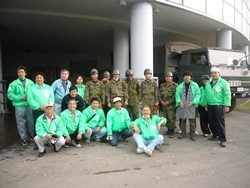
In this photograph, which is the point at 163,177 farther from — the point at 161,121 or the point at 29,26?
the point at 29,26

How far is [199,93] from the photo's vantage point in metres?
5.57

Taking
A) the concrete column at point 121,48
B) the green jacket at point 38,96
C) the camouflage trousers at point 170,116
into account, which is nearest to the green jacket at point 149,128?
the camouflage trousers at point 170,116

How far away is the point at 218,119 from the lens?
17.2ft

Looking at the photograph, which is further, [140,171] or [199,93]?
[199,93]

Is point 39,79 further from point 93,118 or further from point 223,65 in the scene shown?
point 223,65

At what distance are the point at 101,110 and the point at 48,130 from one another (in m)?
1.40

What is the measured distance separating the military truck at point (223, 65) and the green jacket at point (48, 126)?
541 cm

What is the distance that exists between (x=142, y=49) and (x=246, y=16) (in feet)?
36.9

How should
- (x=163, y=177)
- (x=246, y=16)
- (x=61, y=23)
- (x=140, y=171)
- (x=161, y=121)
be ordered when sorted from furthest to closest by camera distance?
(x=246, y=16)
(x=61, y=23)
(x=161, y=121)
(x=140, y=171)
(x=163, y=177)

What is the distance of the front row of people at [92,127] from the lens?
462 cm

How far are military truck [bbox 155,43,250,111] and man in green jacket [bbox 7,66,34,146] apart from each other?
225 inches

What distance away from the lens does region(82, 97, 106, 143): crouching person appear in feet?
17.9

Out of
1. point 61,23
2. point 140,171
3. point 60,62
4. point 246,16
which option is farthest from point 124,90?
point 60,62

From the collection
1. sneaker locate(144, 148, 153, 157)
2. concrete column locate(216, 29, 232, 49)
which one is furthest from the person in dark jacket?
concrete column locate(216, 29, 232, 49)
